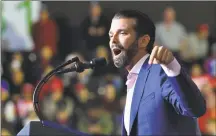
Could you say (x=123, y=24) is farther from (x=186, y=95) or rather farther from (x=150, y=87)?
(x=186, y=95)

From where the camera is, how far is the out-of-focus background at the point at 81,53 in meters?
7.04

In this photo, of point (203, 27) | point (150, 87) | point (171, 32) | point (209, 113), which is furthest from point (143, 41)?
point (203, 27)

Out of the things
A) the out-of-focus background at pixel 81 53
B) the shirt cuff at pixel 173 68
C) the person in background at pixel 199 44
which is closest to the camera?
the shirt cuff at pixel 173 68

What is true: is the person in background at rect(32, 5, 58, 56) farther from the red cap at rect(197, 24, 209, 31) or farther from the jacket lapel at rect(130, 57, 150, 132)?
the jacket lapel at rect(130, 57, 150, 132)

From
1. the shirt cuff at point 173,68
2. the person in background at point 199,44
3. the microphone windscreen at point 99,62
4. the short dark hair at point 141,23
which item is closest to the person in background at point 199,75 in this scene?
the person in background at point 199,44

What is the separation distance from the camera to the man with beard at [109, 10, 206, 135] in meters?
1.89

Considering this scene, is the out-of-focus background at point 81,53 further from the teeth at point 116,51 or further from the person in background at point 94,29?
the teeth at point 116,51

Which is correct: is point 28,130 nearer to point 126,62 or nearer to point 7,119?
point 126,62

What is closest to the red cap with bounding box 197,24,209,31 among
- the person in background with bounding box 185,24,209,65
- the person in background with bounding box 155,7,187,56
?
the person in background with bounding box 185,24,209,65

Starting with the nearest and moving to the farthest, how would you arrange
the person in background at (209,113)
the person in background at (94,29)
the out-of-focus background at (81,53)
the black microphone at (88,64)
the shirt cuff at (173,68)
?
the shirt cuff at (173,68)
the black microphone at (88,64)
the person in background at (209,113)
the out-of-focus background at (81,53)
the person in background at (94,29)

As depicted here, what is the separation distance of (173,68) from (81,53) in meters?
5.43

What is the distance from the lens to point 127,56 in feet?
7.04

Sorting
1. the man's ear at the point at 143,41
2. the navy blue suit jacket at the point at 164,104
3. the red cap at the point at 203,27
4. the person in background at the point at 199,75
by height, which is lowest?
the person in background at the point at 199,75

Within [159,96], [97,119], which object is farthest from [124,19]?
[97,119]
